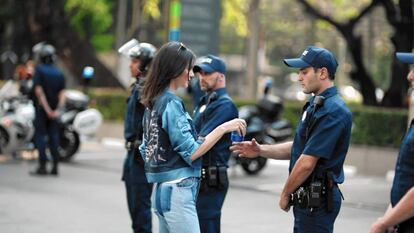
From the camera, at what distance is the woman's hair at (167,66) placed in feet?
17.4

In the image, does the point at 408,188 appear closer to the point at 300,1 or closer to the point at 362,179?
A: the point at 362,179

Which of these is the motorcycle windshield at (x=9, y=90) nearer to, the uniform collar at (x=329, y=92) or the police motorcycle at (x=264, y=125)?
the police motorcycle at (x=264, y=125)

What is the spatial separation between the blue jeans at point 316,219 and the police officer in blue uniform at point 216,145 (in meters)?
1.28

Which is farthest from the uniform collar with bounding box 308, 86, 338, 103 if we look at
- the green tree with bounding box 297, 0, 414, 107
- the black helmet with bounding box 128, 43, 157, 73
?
the green tree with bounding box 297, 0, 414, 107

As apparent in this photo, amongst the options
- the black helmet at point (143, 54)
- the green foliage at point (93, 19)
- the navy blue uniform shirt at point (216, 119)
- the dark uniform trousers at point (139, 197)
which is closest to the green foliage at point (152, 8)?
the green foliage at point (93, 19)

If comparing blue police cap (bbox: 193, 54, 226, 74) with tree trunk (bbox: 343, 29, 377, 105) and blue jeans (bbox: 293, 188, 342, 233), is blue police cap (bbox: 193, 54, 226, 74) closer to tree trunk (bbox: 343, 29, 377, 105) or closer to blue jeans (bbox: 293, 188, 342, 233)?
blue jeans (bbox: 293, 188, 342, 233)

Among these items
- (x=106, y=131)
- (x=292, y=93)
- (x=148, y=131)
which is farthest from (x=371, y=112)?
(x=292, y=93)

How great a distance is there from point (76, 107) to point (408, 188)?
1173cm

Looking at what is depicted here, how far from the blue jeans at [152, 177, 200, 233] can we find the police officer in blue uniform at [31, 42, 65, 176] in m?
8.03

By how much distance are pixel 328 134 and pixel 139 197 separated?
2.79m

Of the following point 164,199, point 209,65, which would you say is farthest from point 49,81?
point 164,199

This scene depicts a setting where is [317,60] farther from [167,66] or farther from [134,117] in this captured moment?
[134,117]

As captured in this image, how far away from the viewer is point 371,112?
16500mm

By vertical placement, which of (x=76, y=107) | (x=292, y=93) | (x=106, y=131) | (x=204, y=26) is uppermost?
(x=204, y=26)
